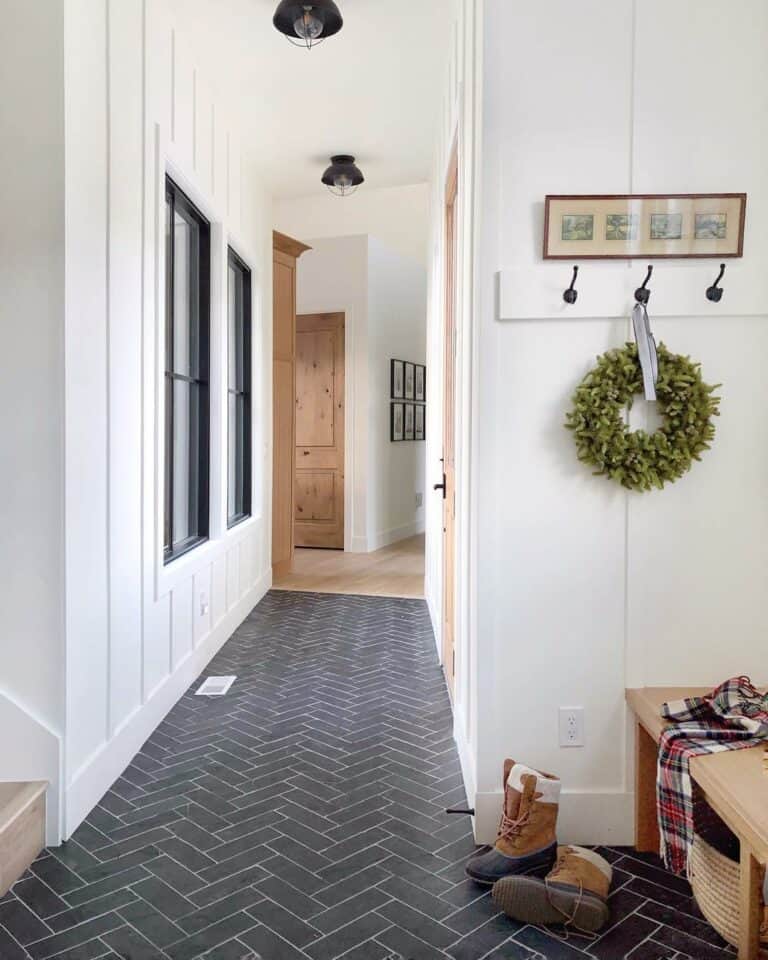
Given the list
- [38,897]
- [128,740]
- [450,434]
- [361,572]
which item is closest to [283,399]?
[361,572]

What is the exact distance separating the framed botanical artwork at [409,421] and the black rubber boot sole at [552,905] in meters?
7.08

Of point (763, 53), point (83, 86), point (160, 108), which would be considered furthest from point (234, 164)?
point (763, 53)

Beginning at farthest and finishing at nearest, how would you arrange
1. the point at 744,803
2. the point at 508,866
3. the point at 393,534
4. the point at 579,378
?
the point at 393,534
the point at 579,378
the point at 508,866
the point at 744,803

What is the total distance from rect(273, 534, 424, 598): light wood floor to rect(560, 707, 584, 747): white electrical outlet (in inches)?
136

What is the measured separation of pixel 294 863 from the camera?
6.83 feet

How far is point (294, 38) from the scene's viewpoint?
3.46 m

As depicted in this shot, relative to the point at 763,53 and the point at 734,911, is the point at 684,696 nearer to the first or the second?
the point at 734,911

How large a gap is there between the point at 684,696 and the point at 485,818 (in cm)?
66

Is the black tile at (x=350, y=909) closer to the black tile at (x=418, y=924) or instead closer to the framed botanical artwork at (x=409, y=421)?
the black tile at (x=418, y=924)

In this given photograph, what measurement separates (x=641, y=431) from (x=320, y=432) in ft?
20.2

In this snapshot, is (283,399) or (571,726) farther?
(283,399)

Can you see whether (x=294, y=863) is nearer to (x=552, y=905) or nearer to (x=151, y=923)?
(x=151, y=923)

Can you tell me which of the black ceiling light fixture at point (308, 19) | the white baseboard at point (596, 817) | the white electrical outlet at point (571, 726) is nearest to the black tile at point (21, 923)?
the white baseboard at point (596, 817)

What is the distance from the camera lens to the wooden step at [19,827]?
77.0 inches
